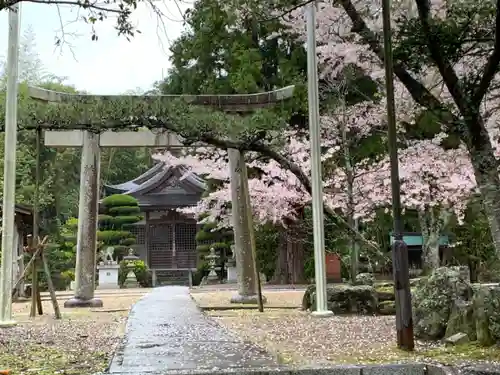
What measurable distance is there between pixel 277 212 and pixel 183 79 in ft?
19.6

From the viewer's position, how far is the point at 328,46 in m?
12.9

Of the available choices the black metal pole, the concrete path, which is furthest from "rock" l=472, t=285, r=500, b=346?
the concrete path

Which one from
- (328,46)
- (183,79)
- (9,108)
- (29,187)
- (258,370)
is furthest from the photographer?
(29,187)

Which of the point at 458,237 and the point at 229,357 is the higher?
the point at 458,237

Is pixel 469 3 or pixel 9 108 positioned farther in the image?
pixel 9 108

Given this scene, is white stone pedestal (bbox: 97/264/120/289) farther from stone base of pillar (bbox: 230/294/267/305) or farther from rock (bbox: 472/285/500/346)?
rock (bbox: 472/285/500/346)

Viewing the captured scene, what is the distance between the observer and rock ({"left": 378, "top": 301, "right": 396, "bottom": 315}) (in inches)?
357

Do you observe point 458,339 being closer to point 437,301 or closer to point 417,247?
point 437,301

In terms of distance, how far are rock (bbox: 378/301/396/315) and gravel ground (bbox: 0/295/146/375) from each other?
13.3ft

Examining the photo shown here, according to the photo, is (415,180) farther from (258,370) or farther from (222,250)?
(222,250)

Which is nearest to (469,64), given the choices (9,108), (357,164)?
(9,108)

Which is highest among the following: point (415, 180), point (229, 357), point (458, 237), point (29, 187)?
point (29, 187)

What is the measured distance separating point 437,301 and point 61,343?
4.03 metres

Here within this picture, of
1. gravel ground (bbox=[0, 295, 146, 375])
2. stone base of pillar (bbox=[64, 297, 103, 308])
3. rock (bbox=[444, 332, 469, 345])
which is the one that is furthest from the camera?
stone base of pillar (bbox=[64, 297, 103, 308])
